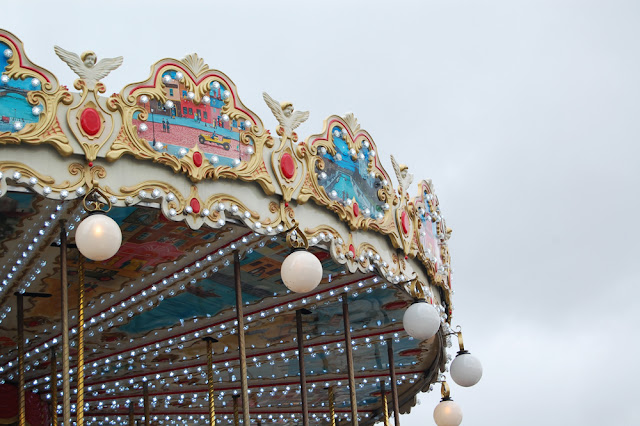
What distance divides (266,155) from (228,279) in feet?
7.80

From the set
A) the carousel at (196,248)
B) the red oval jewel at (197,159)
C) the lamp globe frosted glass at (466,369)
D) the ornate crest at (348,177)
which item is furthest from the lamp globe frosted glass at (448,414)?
the red oval jewel at (197,159)

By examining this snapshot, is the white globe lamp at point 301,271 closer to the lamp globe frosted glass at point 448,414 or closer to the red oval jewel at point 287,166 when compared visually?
the red oval jewel at point 287,166

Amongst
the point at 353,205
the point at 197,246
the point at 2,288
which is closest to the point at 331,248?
the point at 353,205

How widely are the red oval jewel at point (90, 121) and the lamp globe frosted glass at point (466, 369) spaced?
6.53 m

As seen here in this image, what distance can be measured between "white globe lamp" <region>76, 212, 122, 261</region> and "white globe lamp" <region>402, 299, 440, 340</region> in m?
4.35

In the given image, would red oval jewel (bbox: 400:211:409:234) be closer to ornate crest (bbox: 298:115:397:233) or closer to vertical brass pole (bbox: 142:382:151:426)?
ornate crest (bbox: 298:115:397:233)

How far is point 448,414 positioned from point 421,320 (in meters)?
3.34

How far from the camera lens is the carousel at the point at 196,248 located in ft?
30.4

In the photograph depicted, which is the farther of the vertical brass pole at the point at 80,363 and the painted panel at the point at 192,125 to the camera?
the painted panel at the point at 192,125

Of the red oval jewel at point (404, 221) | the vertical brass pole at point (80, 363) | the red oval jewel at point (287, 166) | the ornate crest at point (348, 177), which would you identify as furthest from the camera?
the red oval jewel at point (404, 221)

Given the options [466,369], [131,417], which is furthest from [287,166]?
[131,417]

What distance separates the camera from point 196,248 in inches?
436

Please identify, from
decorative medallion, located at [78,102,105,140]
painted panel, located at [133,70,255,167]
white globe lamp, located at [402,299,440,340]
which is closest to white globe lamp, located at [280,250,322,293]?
painted panel, located at [133,70,255,167]

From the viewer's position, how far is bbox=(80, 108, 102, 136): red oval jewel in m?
9.28
